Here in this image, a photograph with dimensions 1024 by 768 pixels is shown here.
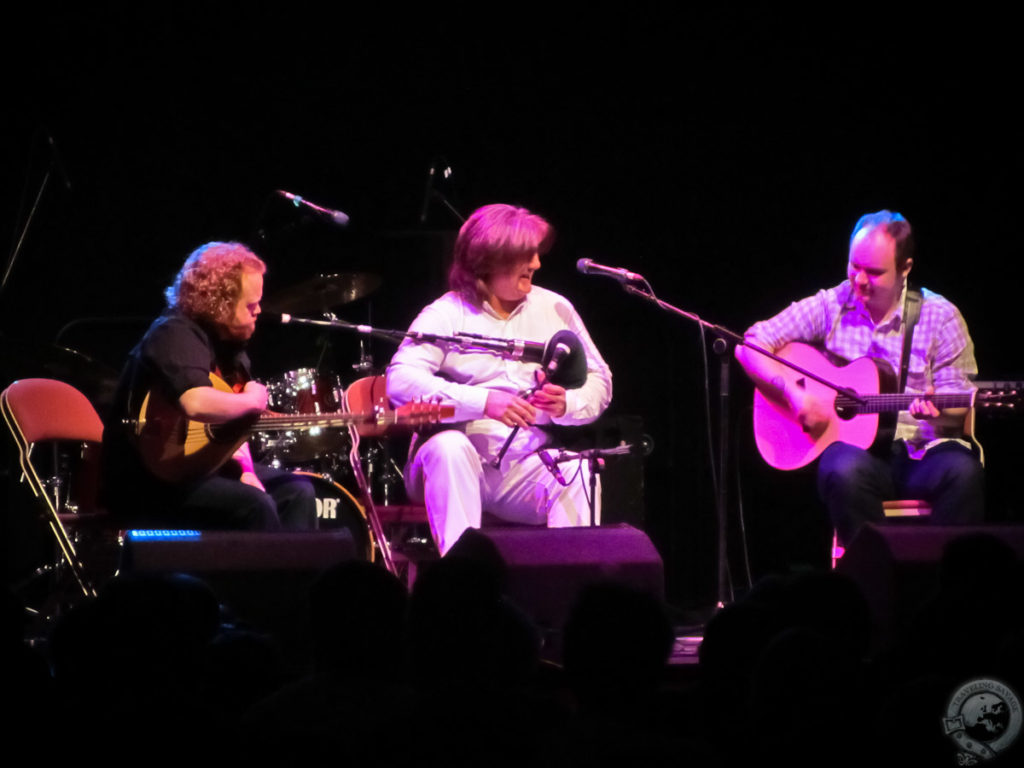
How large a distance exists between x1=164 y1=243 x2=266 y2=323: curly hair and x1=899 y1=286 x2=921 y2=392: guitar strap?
2.88 m

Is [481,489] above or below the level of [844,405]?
below

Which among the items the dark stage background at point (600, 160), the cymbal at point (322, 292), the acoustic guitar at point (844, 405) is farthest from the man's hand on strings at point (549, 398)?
the dark stage background at point (600, 160)

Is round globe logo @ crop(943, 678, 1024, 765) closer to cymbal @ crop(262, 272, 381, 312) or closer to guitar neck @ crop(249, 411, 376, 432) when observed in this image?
guitar neck @ crop(249, 411, 376, 432)

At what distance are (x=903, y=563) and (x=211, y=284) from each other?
2790mm

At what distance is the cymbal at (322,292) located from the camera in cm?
641

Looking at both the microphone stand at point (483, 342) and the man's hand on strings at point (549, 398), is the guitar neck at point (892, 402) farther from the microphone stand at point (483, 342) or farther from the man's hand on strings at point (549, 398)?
the microphone stand at point (483, 342)

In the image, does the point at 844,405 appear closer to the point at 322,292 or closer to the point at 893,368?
the point at 893,368

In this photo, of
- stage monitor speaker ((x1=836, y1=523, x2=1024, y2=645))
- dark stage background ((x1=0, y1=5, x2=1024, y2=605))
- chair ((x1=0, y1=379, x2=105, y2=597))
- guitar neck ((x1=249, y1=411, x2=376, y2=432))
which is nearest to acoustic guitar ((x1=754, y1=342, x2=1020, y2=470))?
dark stage background ((x1=0, y1=5, x2=1024, y2=605))

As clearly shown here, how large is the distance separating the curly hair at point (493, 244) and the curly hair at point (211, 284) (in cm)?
96

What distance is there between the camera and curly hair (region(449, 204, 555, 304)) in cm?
532

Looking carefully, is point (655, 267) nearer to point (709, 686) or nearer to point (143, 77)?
point (143, 77)

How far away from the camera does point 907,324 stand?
220 inches

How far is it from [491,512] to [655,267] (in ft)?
6.76

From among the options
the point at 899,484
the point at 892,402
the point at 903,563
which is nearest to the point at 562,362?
the point at 892,402
